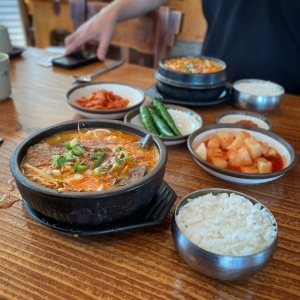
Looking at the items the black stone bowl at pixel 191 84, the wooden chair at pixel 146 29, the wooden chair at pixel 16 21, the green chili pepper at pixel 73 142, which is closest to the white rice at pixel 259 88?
the black stone bowl at pixel 191 84

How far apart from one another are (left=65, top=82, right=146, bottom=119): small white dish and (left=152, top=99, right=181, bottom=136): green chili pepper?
11cm

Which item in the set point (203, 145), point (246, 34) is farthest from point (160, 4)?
point (203, 145)

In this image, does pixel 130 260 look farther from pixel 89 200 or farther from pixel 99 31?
pixel 99 31

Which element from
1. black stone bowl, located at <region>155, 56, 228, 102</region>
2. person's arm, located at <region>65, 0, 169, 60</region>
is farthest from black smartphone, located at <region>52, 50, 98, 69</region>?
black stone bowl, located at <region>155, 56, 228, 102</region>

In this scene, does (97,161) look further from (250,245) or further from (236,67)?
(236,67)

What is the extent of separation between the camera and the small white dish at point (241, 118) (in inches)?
68.5

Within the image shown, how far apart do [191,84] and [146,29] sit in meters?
1.33

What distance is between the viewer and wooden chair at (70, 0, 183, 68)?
280 cm

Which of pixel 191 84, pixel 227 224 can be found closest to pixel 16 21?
pixel 191 84

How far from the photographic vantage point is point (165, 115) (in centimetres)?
170

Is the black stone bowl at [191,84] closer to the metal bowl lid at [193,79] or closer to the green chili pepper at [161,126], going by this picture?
the metal bowl lid at [193,79]

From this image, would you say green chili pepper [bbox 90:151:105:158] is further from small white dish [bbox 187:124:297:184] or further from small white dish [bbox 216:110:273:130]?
small white dish [bbox 216:110:273:130]

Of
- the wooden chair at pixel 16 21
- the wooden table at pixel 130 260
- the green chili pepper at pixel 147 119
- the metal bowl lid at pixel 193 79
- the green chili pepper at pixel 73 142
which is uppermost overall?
the green chili pepper at pixel 73 142

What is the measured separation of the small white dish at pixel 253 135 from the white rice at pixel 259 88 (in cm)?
52
